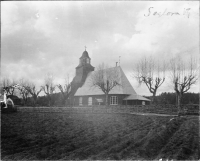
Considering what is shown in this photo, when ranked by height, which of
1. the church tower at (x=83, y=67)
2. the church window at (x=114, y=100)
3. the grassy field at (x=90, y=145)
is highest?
the church tower at (x=83, y=67)

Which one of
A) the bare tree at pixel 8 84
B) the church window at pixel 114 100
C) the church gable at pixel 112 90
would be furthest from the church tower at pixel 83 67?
the church window at pixel 114 100

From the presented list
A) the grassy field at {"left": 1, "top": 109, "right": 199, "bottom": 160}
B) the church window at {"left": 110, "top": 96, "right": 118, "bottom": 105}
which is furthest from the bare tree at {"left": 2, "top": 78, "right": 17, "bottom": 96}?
the church window at {"left": 110, "top": 96, "right": 118, "bottom": 105}

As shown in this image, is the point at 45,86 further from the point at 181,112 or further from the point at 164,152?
the point at 181,112

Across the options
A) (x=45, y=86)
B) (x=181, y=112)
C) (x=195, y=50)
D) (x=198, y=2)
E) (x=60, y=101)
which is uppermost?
(x=198, y=2)

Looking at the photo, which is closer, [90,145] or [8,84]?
[8,84]

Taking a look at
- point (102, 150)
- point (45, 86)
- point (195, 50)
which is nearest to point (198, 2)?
point (195, 50)

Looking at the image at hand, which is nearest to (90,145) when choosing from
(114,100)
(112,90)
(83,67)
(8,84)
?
(8,84)

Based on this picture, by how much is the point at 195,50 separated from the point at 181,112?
1290cm

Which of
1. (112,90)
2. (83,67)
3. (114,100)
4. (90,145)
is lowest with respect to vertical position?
(90,145)

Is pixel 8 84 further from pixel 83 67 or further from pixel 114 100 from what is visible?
pixel 114 100

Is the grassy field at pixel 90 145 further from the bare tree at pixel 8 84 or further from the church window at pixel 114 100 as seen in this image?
the church window at pixel 114 100

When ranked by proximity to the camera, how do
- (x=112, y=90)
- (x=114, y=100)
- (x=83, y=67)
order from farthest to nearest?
(x=114, y=100) < (x=112, y=90) < (x=83, y=67)

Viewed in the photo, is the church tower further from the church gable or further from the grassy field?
the grassy field

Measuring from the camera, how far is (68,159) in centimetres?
484
